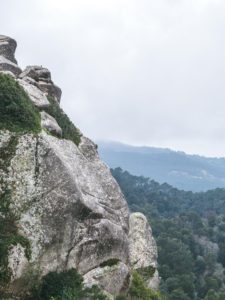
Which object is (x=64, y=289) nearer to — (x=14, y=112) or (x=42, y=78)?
(x=14, y=112)

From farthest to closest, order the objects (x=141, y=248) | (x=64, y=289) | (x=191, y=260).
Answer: (x=191, y=260) < (x=141, y=248) < (x=64, y=289)

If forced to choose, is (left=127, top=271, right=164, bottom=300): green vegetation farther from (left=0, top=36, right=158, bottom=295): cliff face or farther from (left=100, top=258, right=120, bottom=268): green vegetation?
(left=100, top=258, right=120, bottom=268): green vegetation

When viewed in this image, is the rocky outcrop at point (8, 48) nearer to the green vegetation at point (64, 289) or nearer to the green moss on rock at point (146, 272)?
the green moss on rock at point (146, 272)

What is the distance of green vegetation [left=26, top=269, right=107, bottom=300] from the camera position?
22.9 metres

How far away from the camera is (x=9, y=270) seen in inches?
880

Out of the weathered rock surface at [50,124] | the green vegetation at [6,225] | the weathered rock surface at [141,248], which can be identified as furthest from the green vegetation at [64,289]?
the weathered rock surface at [141,248]

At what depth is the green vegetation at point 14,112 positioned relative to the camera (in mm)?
26109

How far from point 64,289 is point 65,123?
1054 centimetres

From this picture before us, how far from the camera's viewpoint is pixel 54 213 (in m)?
24.6

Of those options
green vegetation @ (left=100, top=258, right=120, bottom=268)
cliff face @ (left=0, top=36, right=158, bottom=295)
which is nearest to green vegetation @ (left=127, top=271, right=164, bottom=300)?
cliff face @ (left=0, top=36, right=158, bottom=295)

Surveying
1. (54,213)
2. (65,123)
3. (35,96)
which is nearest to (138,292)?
(54,213)

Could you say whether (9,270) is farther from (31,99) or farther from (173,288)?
(173,288)

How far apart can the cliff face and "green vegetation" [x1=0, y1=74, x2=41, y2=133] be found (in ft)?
0.45

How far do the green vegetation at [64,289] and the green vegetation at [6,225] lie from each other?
127 centimetres
